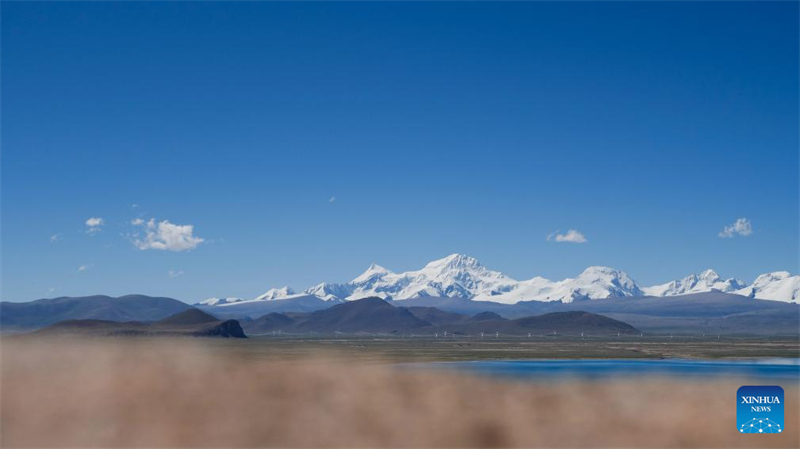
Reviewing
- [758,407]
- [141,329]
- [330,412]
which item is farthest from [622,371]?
[141,329]

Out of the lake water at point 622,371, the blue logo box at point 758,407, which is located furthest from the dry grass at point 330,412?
the lake water at point 622,371

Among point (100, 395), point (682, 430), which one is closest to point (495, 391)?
point (682, 430)

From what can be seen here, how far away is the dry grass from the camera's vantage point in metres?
21.7

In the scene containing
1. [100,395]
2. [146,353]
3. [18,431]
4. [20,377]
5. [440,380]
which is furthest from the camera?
[146,353]

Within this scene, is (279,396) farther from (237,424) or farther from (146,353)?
(146,353)

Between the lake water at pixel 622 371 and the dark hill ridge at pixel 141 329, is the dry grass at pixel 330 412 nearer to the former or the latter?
the lake water at pixel 622 371

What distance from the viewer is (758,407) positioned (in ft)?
66.2

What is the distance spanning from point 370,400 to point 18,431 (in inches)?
436

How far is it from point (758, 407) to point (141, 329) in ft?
468

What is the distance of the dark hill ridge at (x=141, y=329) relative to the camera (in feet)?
438

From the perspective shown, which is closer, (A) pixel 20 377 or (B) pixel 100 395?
(B) pixel 100 395

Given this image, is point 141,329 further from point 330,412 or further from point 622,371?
point 330,412

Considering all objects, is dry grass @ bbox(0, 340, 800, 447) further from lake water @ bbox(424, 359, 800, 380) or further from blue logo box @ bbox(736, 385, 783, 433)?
lake water @ bbox(424, 359, 800, 380)

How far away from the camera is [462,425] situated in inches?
902
